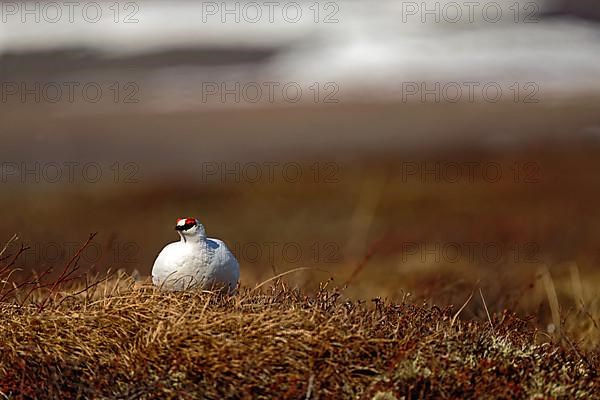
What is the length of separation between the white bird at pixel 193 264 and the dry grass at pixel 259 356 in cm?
23

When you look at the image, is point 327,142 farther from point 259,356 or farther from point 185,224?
point 259,356

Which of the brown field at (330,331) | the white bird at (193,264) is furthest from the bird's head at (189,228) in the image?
the brown field at (330,331)

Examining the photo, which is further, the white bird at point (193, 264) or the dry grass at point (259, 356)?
the white bird at point (193, 264)

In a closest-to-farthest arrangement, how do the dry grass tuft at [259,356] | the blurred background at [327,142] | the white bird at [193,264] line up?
the dry grass tuft at [259,356]
the white bird at [193,264]
the blurred background at [327,142]

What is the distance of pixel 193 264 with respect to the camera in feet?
17.1

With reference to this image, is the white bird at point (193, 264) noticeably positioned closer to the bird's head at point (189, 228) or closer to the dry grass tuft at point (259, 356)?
the bird's head at point (189, 228)

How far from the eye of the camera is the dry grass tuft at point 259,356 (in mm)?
4469

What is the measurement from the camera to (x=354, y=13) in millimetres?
61375

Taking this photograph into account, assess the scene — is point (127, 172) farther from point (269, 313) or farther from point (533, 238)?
point (269, 313)

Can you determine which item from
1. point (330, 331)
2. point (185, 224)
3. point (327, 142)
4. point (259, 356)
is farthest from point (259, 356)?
point (327, 142)

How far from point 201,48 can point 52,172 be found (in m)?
26.6

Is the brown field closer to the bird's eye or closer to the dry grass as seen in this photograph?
the dry grass

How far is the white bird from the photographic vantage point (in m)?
5.23

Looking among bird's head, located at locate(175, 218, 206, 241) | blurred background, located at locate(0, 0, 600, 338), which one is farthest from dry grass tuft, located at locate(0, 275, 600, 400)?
blurred background, located at locate(0, 0, 600, 338)
